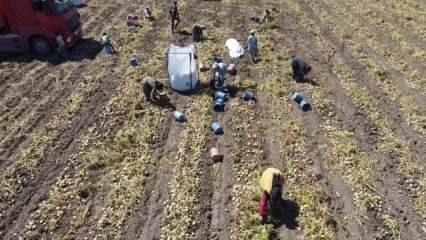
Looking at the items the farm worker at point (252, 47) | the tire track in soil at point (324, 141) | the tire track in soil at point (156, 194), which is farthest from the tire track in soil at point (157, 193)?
the farm worker at point (252, 47)

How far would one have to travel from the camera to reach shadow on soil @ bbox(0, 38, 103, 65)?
2381 centimetres

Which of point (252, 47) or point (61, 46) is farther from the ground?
point (252, 47)

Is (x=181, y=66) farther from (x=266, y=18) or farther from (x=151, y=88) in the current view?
(x=266, y=18)

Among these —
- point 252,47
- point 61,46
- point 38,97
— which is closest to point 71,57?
point 61,46

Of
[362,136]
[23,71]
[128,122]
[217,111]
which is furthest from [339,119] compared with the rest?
[23,71]

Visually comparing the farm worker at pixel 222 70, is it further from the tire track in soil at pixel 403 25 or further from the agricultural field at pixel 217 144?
the tire track in soil at pixel 403 25

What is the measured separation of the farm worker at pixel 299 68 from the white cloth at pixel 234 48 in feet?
11.7

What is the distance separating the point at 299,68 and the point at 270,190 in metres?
9.55

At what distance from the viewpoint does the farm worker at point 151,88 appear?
62.6ft

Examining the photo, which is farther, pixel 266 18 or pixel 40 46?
pixel 266 18

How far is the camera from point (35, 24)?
23.5 metres

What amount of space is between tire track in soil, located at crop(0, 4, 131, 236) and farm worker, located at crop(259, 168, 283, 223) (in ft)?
22.5

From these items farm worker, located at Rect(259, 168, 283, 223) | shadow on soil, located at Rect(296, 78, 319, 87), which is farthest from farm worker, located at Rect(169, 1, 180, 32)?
farm worker, located at Rect(259, 168, 283, 223)

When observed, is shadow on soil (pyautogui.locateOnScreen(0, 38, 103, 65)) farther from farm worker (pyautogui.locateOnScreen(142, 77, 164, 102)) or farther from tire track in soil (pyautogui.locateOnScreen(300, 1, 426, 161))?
tire track in soil (pyautogui.locateOnScreen(300, 1, 426, 161))
